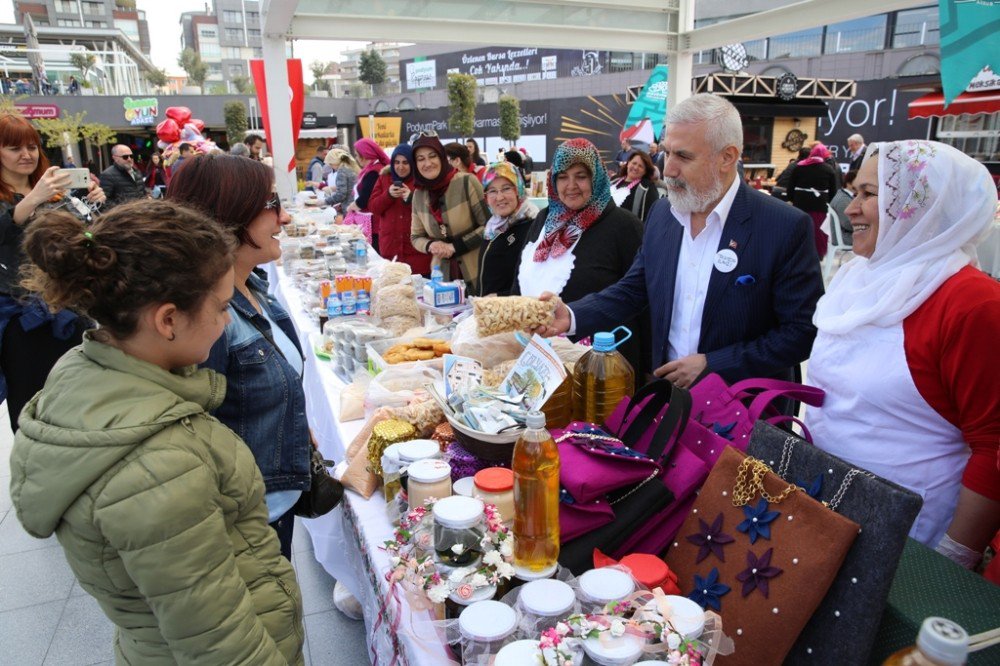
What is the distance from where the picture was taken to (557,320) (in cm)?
206

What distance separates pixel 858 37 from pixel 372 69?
32.4 meters

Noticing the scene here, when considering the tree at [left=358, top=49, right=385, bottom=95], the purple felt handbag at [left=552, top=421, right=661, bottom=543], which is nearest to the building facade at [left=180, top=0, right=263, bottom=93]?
the tree at [left=358, top=49, right=385, bottom=95]

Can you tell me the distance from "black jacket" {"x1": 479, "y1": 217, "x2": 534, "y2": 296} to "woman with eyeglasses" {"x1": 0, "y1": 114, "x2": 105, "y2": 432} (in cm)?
199

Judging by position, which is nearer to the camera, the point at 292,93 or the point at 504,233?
the point at 504,233

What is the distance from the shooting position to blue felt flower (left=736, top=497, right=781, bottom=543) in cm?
102

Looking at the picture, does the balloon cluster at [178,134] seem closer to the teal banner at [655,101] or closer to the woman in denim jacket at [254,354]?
the teal banner at [655,101]

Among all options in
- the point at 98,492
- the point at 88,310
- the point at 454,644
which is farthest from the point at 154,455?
the point at 454,644

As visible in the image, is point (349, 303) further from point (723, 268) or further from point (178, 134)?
point (178, 134)

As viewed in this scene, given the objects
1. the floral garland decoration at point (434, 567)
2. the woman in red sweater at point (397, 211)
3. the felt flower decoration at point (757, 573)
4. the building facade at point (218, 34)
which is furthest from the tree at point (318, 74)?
the felt flower decoration at point (757, 573)

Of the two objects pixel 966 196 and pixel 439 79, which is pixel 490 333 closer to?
pixel 966 196

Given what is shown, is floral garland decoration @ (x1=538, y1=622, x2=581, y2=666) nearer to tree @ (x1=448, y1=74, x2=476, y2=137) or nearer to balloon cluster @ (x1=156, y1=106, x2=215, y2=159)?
balloon cluster @ (x1=156, y1=106, x2=215, y2=159)

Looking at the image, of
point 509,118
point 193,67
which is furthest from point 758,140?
point 193,67

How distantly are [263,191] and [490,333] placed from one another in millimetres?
776

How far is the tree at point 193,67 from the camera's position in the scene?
64.0 m
